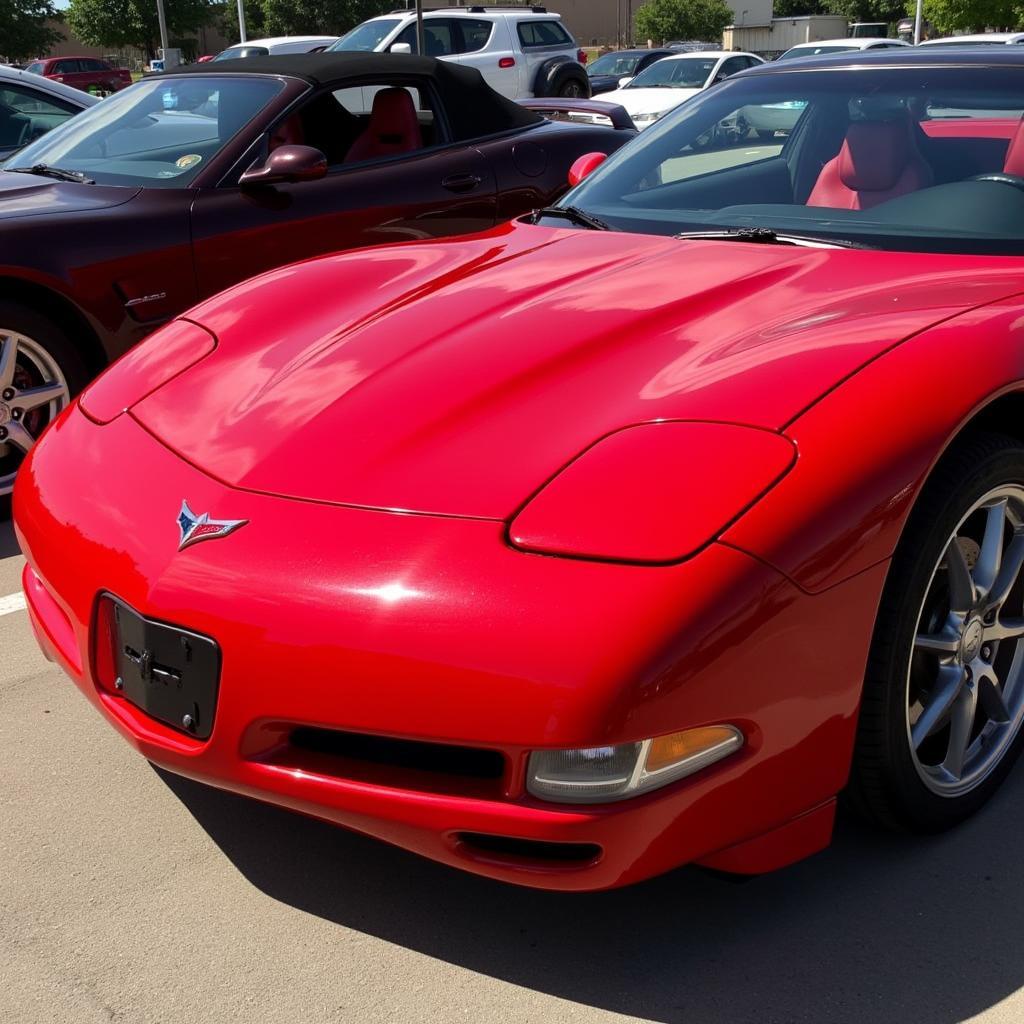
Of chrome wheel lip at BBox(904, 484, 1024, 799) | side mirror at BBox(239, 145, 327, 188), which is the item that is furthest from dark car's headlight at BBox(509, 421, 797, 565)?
side mirror at BBox(239, 145, 327, 188)

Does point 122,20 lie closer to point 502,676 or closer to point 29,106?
point 29,106

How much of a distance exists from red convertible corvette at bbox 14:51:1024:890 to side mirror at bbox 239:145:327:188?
1.88m

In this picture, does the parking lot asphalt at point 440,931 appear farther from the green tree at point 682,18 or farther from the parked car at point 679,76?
the green tree at point 682,18

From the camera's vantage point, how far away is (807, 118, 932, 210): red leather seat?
3.09 meters

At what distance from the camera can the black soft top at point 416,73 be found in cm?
506

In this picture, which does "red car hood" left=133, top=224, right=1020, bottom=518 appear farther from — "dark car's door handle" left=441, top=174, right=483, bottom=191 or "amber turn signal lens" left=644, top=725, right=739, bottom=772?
"dark car's door handle" left=441, top=174, right=483, bottom=191

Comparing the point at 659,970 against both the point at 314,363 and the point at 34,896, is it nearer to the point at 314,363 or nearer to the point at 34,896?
the point at 34,896

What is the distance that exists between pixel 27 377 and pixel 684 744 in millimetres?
3067

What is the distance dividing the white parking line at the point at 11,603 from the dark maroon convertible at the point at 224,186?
735 mm

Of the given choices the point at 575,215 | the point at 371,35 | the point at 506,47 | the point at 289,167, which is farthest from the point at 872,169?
the point at 506,47

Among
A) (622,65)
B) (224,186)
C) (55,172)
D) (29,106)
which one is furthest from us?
(622,65)

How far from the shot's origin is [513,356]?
7.77 feet

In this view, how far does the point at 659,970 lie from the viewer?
2.04 meters

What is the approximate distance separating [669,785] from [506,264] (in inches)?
56.9
